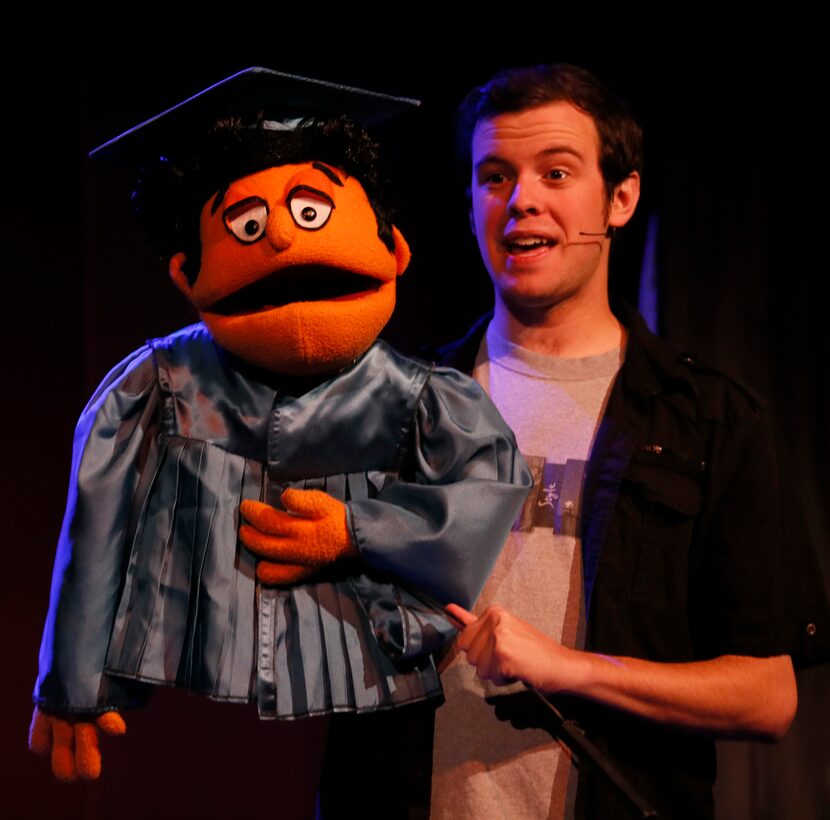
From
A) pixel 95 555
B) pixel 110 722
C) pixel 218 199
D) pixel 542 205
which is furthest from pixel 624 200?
pixel 110 722

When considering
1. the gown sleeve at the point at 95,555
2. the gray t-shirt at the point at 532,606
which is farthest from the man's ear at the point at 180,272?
the gray t-shirt at the point at 532,606

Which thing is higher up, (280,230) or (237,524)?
(280,230)

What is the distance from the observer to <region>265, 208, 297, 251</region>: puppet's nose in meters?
1.23

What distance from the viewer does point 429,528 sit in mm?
1282

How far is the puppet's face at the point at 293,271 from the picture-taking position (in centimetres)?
125

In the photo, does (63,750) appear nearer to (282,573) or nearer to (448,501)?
(282,573)

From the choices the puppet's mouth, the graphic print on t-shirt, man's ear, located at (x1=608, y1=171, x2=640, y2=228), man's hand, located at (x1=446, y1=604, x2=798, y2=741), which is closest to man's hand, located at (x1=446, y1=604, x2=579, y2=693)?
man's hand, located at (x1=446, y1=604, x2=798, y2=741)

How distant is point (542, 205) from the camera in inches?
67.9

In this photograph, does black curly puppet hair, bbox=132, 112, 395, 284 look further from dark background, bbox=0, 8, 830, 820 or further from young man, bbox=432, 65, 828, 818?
dark background, bbox=0, 8, 830, 820

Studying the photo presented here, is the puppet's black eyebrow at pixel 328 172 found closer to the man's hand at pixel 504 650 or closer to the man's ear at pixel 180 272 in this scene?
the man's ear at pixel 180 272

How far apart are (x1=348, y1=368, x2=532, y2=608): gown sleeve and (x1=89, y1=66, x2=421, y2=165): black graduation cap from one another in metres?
0.36

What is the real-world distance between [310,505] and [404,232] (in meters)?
1.08

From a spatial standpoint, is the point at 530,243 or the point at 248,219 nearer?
the point at 248,219

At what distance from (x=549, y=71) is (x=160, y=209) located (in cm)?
79
